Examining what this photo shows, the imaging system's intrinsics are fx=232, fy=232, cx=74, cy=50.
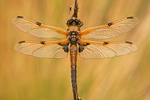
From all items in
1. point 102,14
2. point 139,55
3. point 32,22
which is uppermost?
point 102,14

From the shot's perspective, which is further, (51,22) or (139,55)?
(139,55)

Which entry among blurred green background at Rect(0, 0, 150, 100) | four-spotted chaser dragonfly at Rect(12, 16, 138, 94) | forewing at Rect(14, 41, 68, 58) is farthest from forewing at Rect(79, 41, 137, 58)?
blurred green background at Rect(0, 0, 150, 100)

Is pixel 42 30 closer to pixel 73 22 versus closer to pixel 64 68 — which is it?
pixel 73 22

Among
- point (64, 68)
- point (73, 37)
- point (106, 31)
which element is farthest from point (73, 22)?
point (64, 68)

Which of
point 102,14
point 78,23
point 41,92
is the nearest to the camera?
point 78,23

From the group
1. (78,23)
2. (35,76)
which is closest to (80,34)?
(78,23)

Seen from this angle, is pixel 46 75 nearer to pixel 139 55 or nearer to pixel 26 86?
pixel 26 86

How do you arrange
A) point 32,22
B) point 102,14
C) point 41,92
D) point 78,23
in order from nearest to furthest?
point 78,23
point 32,22
point 41,92
point 102,14
